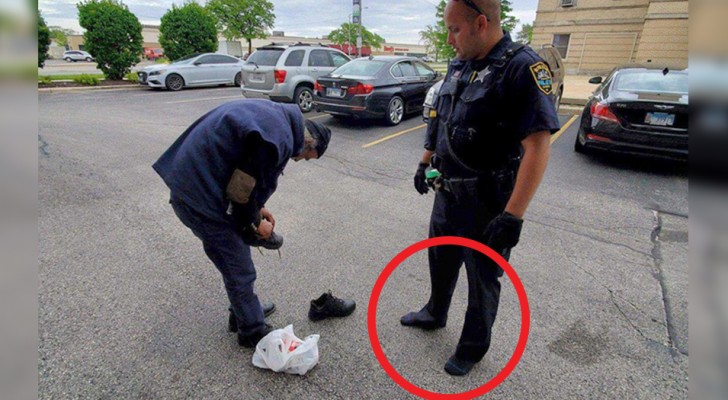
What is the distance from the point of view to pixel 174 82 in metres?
13.7

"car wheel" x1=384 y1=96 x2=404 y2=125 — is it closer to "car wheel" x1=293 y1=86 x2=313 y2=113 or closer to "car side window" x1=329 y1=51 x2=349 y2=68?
"car wheel" x1=293 y1=86 x2=313 y2=113

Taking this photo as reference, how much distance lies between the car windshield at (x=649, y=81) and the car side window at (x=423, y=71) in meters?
4.27

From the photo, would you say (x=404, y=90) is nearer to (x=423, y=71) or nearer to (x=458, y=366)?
(x=423, y=71)

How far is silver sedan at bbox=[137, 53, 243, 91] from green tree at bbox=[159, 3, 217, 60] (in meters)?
2.83

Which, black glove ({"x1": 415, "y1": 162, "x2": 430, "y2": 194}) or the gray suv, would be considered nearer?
black glove ({"x1": 415, "y1": 162, "x2": 430, "y2": 194})

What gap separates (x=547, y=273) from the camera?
294 centimetres

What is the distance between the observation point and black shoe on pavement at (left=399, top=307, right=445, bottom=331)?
2365mm

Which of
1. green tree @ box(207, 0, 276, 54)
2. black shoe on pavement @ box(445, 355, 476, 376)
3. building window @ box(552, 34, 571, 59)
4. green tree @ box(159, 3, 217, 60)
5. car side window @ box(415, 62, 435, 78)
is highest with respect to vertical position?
green tree @ box(207, 0, 276, 54)

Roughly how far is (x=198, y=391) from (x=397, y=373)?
1076 millimetres

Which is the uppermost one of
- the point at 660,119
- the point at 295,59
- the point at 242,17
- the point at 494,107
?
the point at 242,17

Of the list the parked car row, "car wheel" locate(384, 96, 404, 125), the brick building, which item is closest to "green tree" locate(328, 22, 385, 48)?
the brick building

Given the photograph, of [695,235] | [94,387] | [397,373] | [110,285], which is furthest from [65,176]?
[695,235]

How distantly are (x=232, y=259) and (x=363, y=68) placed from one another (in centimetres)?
701

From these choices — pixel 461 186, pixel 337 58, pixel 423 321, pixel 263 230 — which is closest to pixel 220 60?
pixel 337 58
